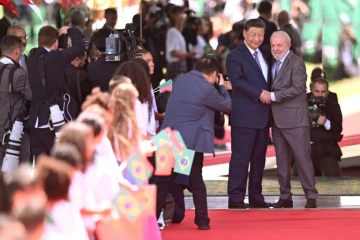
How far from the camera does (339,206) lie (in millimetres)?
11680

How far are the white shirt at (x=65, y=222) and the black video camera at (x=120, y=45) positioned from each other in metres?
4.62

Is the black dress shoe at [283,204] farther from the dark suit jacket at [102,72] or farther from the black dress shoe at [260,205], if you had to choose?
the dark suit jacket at [102,72]

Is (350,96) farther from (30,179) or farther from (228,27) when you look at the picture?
(30,179)

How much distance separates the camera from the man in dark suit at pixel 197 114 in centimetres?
1009

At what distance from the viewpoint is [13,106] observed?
11109mm

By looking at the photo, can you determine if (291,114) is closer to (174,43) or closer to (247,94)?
(247,94)

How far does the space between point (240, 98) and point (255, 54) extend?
499mm

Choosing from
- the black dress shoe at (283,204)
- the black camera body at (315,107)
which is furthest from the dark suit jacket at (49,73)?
the black camera body at (315,107)

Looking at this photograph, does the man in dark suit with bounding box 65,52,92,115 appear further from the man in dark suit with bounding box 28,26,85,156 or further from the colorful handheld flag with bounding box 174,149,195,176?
the colorful handheld flag with bounding box 174,149,195,176

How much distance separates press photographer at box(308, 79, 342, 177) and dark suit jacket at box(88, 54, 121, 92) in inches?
161

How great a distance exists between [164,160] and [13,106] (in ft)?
8.13

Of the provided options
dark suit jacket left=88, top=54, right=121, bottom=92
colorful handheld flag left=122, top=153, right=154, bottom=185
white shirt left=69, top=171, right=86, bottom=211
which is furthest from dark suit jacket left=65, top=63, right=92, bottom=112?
white shirt left=69, top=171, right=86, bottom=211

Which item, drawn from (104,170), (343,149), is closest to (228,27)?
(343,149)

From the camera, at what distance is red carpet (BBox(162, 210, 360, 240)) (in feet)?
32.2
